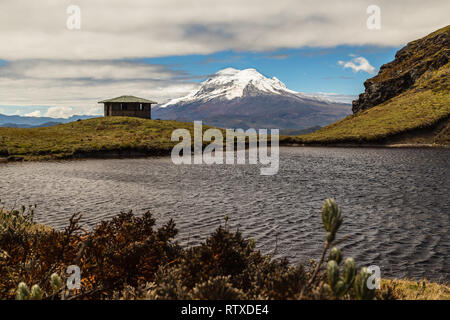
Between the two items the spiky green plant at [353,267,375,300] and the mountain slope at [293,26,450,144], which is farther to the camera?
the mountain slope at [293,26,450,144]

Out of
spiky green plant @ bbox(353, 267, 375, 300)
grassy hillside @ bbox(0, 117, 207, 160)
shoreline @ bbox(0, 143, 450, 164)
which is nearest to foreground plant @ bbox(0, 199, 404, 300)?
spiky green plant @ bbox(353, 267, 375, 300)

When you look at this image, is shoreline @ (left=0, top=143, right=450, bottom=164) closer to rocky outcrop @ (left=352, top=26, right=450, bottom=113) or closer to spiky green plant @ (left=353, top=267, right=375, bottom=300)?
rocky outcrop @ (left=352, top=26, right=450, bottom=113)

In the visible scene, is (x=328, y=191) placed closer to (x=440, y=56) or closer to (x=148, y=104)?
(x=148, y=104)

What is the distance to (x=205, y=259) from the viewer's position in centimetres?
735

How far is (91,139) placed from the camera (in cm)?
10806

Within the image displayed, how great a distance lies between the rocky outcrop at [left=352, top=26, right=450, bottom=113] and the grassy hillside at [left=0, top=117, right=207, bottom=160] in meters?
99.5

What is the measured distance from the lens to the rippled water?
2081cm

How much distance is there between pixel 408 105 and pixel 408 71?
39.5 m

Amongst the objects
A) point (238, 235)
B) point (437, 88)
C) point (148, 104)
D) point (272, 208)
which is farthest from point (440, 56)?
point (238, 235)

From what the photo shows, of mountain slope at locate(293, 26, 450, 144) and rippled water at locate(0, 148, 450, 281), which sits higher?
mountain slope at locate(293, 26, 450, 144)

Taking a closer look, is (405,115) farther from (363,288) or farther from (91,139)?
(363,288)

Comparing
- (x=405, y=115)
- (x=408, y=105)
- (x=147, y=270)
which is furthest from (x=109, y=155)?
(x=408, y=105)

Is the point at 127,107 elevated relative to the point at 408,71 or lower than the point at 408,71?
lower
